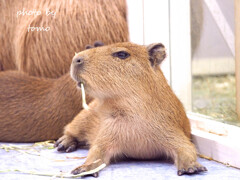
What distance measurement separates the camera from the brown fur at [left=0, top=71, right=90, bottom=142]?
222 centimetres

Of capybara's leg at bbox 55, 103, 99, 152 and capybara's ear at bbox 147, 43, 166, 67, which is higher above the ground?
capybara's ear at bbox 147, 43, 166, 67

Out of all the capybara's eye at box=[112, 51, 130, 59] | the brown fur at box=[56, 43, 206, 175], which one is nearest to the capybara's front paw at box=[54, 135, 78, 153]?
the brown fur at box=[56, 43, 206, 175]

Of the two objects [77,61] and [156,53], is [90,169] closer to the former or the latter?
[77,61]

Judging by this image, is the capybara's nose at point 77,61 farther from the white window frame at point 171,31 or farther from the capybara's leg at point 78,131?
the white window frame at point 171,31

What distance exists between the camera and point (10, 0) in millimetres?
2535

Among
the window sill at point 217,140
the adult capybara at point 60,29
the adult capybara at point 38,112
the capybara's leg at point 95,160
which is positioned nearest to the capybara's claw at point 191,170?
the window sill at point 217,140

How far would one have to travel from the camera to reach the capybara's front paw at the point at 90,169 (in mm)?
1614

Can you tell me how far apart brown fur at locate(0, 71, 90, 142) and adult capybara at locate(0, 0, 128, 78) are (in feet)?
0.70

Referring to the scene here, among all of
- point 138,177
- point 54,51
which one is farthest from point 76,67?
point 54,51

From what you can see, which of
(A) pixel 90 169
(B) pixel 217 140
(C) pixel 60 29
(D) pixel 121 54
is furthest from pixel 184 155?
(C) pixel 60 29

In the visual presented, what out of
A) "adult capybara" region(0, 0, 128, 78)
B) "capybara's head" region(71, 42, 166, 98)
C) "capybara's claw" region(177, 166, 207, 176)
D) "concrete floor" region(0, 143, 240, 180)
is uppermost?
"adult capybara" region(0, 0, 128, 78)

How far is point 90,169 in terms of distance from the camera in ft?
5.38

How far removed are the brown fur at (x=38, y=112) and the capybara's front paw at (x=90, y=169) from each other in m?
0.60

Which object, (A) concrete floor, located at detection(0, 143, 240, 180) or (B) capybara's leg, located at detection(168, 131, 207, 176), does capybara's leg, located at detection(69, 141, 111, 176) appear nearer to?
(A) concrete floor, located at detection(0, 143, 240, 180)
